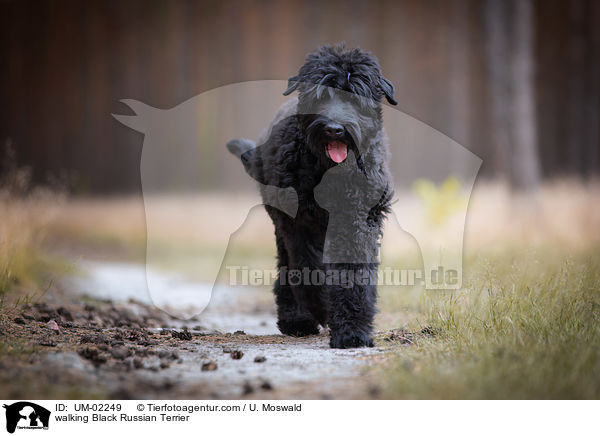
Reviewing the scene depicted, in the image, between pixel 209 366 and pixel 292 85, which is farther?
pixel 292 85

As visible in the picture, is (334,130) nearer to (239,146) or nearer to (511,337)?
(239,146)

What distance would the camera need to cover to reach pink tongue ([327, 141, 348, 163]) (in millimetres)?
3492

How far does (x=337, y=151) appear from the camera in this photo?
3.51 m

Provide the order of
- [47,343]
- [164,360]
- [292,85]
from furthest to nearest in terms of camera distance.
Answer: [292,85], [47,343], [164,360]

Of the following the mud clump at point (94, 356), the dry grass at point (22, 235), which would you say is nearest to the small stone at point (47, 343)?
the mud clump at point (94, 356)

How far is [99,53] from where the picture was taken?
11555 millimetres

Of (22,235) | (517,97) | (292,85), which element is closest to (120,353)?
(292,85)

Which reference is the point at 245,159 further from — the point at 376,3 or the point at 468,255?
the point at 376,3

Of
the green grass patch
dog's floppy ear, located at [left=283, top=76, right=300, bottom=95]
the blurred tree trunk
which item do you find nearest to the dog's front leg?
the green grass patch
